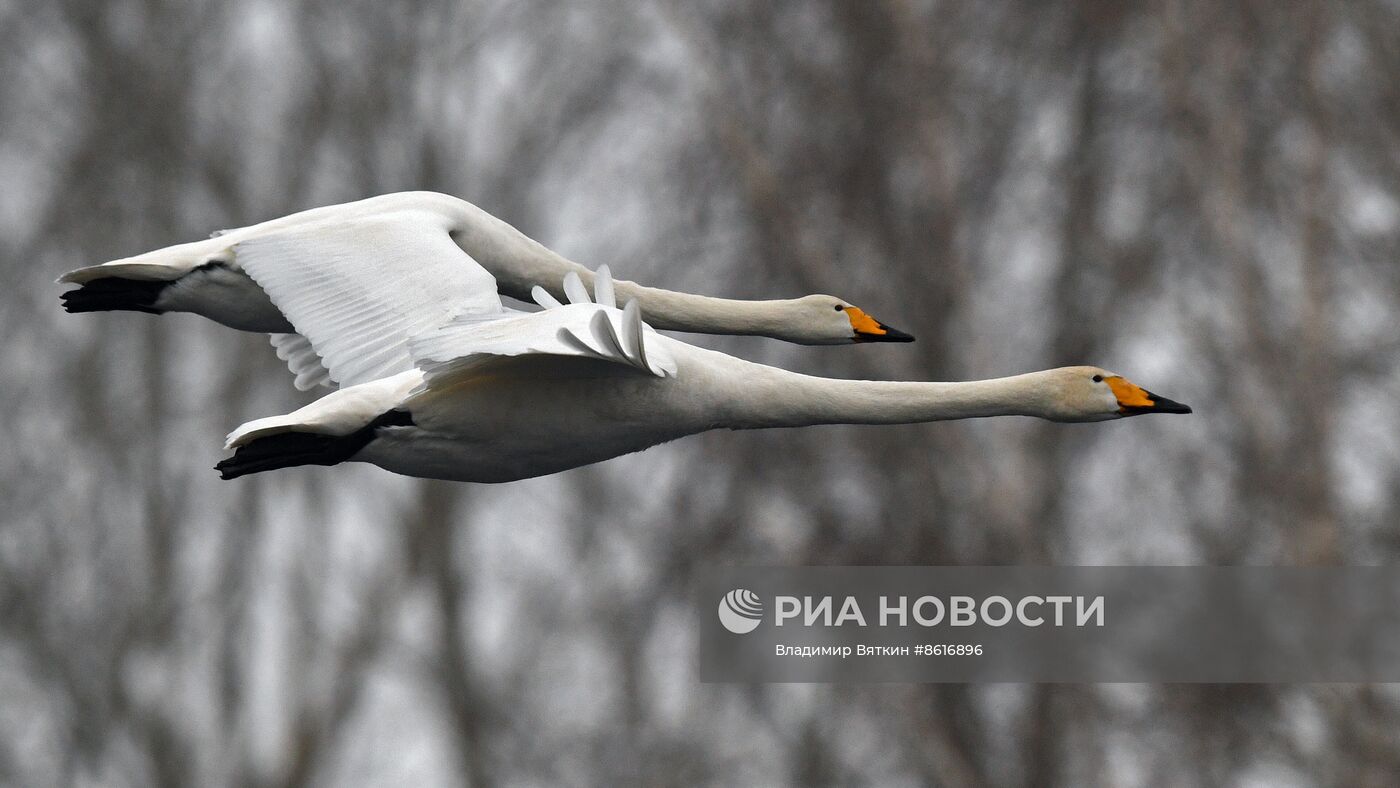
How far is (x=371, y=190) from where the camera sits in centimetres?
2300

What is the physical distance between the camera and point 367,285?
36.1ft

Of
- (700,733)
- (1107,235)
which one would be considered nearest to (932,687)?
(700,733)

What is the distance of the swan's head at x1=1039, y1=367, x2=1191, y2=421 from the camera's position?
11438 mm

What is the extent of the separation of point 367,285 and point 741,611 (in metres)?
9.81

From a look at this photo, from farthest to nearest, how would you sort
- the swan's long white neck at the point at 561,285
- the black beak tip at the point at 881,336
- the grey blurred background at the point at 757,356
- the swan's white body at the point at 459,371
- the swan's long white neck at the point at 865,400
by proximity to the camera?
the grey blurred background at the point at 757,356
the black beak tip at the point at 881,336
the swan's long white neck at the point at 561,285
the swan's long white neck at the point at 865,400
the swan's white body at the point at 459,371

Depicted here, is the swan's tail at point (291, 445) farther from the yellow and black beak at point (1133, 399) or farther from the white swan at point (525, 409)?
the yellow and black beak at point (1133, 399)

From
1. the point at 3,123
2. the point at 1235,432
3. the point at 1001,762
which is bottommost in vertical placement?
the point at 1001,762

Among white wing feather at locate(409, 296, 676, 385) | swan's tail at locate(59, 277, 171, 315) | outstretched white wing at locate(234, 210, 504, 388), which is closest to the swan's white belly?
white wing feather at locate(409, 296, 676, 385)

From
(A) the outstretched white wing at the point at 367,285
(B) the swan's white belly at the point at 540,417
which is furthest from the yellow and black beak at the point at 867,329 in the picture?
(B) the swan's white belly at the point at 540,417

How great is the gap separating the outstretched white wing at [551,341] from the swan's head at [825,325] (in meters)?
2.07

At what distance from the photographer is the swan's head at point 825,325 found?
40.8 feet

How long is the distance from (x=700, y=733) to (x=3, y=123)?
24.4ft

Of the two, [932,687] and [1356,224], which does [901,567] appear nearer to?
[932,687]

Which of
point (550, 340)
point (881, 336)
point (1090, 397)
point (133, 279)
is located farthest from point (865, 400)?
point (133, 279)
